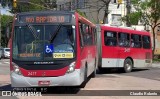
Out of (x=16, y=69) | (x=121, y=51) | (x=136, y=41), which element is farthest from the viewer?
(x=136, y=41)

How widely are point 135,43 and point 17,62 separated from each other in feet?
42.7

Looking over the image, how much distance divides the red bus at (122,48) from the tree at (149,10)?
1851cm

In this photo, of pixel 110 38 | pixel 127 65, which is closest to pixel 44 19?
pixel 110 38

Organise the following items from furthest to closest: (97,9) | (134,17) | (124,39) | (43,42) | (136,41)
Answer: (97,9) < (134,17) < (136,41) < (124,39) < (43,42)

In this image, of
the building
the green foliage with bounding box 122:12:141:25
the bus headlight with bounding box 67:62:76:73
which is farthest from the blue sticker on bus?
the building

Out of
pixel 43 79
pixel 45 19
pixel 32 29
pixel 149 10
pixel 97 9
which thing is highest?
pixel 97 9

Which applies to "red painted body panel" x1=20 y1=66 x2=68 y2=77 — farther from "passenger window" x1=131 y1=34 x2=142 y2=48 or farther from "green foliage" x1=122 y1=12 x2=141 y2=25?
"green foliage" x1=122 y1=12 x2=141 y2=25

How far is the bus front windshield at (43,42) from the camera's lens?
14.0 m

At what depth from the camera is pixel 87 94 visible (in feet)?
46.3

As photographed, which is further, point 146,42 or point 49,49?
point 146,42

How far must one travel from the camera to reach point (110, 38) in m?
24.0

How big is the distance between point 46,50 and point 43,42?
1.00 feet

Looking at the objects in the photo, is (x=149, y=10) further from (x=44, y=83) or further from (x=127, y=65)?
(x=44, y=83)

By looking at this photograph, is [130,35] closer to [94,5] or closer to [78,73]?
[78,73]
